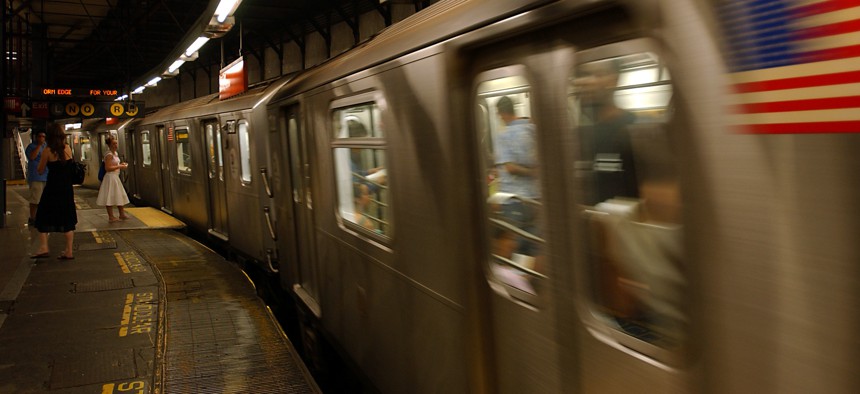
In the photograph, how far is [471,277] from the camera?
2443mm

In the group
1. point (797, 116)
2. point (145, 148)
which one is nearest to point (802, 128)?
point (797, 116)

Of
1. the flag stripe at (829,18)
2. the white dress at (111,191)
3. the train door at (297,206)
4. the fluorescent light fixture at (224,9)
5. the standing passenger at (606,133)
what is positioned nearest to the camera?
the flag stripe at (829,18)

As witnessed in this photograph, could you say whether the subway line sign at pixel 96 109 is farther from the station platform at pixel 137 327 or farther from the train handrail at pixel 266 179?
the train handrail at pixel 266 179

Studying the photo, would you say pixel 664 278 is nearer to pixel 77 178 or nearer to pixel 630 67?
pixel 630 67

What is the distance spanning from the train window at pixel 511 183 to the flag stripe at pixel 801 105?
806 mm

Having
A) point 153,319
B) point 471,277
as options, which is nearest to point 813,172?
point 471,277

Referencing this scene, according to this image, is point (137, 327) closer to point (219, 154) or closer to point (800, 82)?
point (219, 154)

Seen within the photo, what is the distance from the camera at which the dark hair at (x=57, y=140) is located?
777 cm

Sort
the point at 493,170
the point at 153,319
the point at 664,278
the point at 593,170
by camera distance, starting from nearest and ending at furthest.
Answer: the point at 664,278 → the point at 593,170 → the point at 493,170 → the point at 153,319

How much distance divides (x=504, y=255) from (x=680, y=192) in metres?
0.94

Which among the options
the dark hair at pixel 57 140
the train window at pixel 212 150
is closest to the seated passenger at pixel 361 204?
the dark hair at pixel 57 140

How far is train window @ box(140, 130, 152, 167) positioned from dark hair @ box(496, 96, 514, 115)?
45.6 feet

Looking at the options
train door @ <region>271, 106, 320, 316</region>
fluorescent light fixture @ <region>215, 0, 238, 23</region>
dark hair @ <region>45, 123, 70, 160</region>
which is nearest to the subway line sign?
dark hair @ <region>45, 123, 70, 160</region>

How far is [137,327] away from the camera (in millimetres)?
5641
